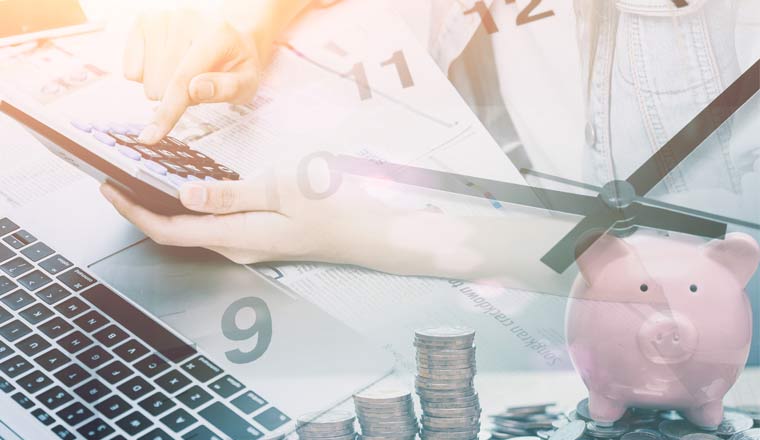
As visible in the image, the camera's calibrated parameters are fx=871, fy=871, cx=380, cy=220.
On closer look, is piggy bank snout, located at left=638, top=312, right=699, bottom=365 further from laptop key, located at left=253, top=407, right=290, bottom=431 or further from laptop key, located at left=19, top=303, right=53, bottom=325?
laptop key, located at left=19, top=303, right=53, bottom=325

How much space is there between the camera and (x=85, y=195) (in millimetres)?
1105

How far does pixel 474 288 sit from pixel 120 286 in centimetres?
44

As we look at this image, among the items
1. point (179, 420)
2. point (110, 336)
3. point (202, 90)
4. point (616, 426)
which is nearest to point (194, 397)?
point (179, 420)

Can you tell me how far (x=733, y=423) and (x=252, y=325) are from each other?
22.8 inches

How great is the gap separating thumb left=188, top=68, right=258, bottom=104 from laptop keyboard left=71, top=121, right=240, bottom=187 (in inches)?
2.7

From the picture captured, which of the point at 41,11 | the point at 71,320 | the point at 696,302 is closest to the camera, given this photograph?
the point at 696,302

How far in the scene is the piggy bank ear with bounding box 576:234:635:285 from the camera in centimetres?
98

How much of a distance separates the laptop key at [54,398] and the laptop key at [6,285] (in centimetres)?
14

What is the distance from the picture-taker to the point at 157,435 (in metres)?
1.00

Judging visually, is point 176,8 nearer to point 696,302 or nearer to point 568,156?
point 568,156

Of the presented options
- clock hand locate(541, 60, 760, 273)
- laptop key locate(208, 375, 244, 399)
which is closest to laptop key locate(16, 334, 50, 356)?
laptop key locate(208, 375, 244, 399)

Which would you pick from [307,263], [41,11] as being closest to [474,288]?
[307,263]

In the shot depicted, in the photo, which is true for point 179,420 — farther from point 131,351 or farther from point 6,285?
point 6,285

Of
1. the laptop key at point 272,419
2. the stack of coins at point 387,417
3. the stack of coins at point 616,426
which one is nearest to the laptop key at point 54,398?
the laptop key at point 272,419
